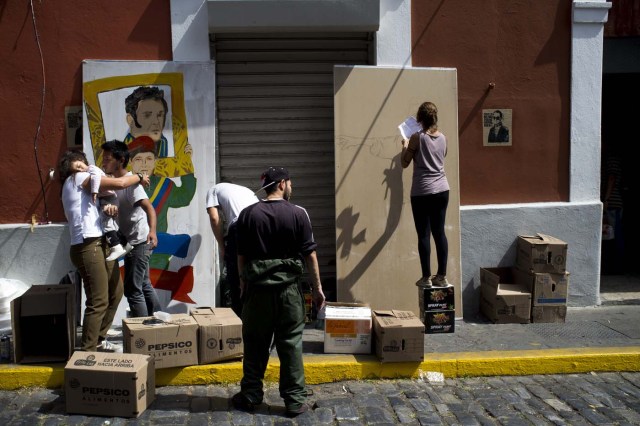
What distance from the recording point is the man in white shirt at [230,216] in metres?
6.52

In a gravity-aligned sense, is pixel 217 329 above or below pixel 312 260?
below

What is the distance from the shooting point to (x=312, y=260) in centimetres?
534

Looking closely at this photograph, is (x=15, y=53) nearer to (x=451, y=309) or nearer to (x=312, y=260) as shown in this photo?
(x=312, y=260)

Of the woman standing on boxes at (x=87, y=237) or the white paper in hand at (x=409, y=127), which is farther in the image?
the white paper in hand at (x=409, y=127)

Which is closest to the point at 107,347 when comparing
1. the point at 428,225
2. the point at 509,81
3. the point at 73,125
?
the point at 73,125

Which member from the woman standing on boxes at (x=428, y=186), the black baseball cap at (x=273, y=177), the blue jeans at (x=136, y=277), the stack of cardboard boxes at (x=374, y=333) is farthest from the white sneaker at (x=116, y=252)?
the woman standing on boxes at (x=428, y=186)

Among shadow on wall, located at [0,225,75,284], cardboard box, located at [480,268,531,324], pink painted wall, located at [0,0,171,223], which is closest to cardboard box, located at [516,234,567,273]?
cardboard box, located at [480,268,531,324]

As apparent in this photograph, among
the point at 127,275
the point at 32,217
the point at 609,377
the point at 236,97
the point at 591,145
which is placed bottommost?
the point at 609,377

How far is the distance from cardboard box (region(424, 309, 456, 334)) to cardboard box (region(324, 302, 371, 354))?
968 mm

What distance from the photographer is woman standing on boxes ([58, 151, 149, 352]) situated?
5859mm

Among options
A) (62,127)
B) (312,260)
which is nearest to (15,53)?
(62,127)

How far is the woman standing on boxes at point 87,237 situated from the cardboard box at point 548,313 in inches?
174

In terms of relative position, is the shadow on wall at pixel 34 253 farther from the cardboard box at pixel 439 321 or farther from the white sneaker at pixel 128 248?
the cardboard box at pixel 439 321

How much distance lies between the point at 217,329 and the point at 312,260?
1.17 metres
